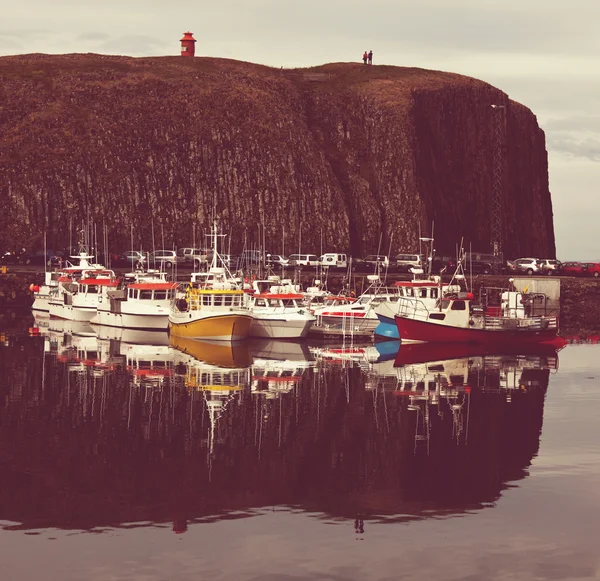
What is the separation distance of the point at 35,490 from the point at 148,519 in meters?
3.63

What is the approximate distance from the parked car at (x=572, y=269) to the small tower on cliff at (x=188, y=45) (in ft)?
252

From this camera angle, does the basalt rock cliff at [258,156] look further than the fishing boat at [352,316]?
Yes

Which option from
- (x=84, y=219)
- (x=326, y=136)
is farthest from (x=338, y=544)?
(x=326, y=136)

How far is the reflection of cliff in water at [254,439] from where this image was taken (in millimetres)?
25422

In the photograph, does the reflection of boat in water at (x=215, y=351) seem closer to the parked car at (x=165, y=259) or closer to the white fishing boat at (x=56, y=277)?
the white fishing boat at (x=56, y=277)

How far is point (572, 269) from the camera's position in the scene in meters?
117

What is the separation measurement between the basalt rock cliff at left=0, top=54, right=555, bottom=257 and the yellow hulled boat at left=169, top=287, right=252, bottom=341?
6509 cm

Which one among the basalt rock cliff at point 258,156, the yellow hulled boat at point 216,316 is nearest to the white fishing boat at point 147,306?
the yellow hulled boat at point 216,316

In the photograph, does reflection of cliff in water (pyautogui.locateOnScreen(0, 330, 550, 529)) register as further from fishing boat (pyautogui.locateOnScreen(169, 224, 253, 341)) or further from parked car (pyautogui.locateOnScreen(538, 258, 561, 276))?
parked car (pyautogui.locateOnScreen(538, 258, 561, 276))

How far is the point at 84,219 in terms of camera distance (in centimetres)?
13625

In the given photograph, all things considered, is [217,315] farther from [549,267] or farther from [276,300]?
[549,267]

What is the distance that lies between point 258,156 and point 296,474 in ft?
397

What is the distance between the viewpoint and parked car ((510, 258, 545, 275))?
382 ft

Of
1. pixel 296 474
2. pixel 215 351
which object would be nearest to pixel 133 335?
pixel 215 351
